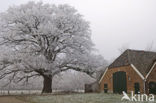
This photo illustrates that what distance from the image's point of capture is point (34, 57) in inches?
1348

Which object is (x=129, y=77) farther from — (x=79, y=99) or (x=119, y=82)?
(x=79, y=99)

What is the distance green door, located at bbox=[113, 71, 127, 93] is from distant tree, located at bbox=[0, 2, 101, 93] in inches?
146

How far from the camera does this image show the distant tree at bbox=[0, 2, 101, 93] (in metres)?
34.4

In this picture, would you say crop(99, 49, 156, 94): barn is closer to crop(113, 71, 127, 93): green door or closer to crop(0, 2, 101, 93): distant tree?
crop(113, 71, 127, 93): green door

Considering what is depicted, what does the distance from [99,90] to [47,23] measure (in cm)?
1482

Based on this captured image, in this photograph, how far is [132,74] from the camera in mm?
33500

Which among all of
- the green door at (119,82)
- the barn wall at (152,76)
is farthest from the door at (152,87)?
the green door at (119,82)

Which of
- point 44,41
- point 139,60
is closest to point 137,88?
point 139,60

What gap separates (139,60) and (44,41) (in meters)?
14.2

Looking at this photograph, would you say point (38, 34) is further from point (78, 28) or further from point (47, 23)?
point (78, 28)

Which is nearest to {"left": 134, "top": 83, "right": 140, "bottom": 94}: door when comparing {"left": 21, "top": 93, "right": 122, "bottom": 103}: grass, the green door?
the green door

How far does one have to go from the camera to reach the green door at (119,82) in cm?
3503

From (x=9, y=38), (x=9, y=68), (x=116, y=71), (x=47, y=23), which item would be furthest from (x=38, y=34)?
(x=116, y=71)

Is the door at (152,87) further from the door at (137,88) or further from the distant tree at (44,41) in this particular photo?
the distant tree at (44,41)
